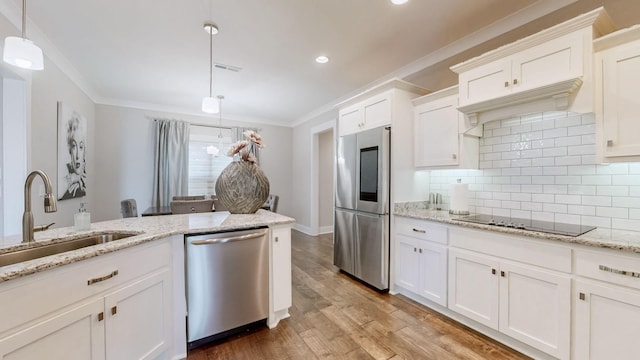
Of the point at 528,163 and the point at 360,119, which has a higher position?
the point at 360,119

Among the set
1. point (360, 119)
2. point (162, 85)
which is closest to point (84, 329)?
point (360, 119)

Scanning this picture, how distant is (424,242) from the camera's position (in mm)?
2402

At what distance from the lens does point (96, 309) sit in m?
1.23

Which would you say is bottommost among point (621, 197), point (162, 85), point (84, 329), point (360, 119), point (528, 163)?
point (84, 329)

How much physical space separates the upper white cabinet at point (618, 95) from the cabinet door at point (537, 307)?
847 mm

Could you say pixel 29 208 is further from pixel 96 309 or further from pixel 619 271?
pixel 619 271

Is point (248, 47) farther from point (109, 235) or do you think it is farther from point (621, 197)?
point (621, 197)

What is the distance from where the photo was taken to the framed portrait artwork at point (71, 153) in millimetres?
2932

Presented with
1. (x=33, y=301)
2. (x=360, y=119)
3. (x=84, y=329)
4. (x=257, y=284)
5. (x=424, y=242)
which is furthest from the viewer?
(x=360, y=119)

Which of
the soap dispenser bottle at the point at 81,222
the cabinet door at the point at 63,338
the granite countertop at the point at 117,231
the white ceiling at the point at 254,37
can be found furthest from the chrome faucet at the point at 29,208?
the white ceiling at the point at 254,37

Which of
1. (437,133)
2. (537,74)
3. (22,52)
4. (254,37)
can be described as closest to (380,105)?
(437,133)

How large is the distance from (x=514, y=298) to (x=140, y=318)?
2424mm

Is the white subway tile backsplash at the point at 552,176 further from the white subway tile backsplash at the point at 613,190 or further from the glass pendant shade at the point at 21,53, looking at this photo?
the glass pendant shade at the point at 21,53

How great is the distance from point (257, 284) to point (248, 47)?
7.76 feet
